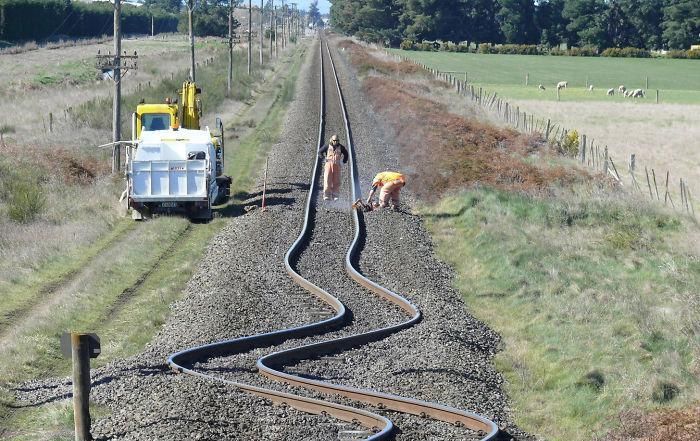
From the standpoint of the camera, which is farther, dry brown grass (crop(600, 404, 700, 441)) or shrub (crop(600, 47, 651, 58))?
shrub (crop(600, 47, 651, 58))

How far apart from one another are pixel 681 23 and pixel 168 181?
5154 inches

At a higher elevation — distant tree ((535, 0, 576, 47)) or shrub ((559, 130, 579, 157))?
distant tree ((535, 0, 576, 47))

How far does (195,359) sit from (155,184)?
11276mm

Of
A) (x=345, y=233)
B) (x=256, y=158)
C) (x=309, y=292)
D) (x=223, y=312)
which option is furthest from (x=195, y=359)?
(x=256, y=158)

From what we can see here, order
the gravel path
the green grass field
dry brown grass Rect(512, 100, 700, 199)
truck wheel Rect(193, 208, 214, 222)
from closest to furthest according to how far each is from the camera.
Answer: the gravel path < truck wheel Rect(193, 208, 214, 222) < dry brown grass Rect(512, 100, 700, 199) < the green grass field

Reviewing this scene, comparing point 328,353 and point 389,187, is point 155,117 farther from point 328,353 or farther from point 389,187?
point 328,353

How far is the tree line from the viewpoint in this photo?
480ft

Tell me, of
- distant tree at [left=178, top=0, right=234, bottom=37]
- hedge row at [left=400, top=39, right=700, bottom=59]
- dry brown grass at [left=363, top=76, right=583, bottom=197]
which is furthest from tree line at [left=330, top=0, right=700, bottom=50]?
dry brown grass at [left=363, top=76, right=583, bottom=197]

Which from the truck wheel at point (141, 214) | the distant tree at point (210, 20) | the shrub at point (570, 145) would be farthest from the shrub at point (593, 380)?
the distant tree at point (210, 20)

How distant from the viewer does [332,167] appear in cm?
2614

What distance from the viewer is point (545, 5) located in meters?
158

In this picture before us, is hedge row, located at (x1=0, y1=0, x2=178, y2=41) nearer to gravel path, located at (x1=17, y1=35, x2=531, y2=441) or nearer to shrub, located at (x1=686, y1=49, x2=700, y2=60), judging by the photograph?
shrub, located at (x1=686, y1=49, x2=700, y2=60)

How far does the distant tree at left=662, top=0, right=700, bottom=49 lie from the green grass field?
32.9ft

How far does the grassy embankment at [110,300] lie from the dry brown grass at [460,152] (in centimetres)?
552
